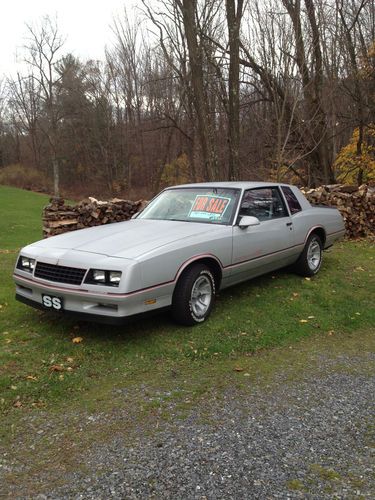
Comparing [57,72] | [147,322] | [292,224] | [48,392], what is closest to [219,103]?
[292,224]

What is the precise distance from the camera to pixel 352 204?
37.2 ft

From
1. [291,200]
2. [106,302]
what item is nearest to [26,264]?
[106,302]

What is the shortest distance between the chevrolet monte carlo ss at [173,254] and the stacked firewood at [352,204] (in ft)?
16.9

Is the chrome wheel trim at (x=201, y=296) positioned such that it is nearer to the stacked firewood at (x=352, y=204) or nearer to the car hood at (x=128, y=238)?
the car hood at (x=128, y=238)

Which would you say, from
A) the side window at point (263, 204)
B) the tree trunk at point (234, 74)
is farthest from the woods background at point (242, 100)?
the side window at point (263, 204)

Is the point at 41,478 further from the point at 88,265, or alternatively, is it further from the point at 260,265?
the point at 260,265

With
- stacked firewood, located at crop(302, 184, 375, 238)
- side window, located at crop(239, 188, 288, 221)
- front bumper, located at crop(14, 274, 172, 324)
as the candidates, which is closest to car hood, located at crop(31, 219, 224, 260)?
front bumper, located at crop(14, 274, 172, 324)

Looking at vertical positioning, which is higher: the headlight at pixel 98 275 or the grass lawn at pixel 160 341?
the headlight at pixel 98 275

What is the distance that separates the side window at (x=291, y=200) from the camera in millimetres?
6535

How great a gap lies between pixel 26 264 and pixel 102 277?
1.15 metres

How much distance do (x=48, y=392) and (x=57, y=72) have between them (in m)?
45.7

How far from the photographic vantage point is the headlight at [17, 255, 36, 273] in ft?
14.9

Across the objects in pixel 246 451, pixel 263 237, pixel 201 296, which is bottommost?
pixel 246 451

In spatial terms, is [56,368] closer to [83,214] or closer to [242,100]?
[83,214]
